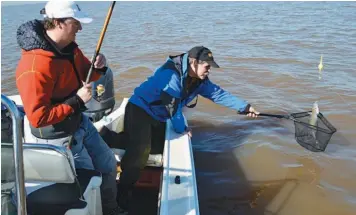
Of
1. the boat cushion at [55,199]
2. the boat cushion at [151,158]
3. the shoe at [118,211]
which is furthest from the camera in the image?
the boat cushion at [151,158]

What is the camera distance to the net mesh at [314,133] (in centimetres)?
430

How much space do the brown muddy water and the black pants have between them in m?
1.00

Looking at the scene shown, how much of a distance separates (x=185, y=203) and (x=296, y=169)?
248 centimetres

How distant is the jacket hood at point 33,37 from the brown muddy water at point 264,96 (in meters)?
2.64

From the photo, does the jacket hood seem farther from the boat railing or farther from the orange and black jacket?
the boat railing

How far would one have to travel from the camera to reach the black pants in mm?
3799

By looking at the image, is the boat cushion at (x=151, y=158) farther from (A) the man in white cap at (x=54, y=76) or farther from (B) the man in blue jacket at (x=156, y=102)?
(A) the man in white cap at (x=54, y=76)

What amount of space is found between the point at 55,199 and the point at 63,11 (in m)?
1.25

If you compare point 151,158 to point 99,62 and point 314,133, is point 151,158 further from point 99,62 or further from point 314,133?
point 314,133

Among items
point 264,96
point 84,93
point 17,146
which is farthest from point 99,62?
point 264,96

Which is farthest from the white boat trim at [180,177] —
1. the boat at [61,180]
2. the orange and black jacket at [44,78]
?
the orange and black jacket at [44,78]

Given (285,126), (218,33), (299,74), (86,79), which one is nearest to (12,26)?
(218,33)

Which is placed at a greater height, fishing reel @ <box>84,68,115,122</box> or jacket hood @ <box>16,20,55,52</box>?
jacket hood @ <box>16,20,55,52</box>

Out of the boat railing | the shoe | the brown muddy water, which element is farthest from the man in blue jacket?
the boat railing
